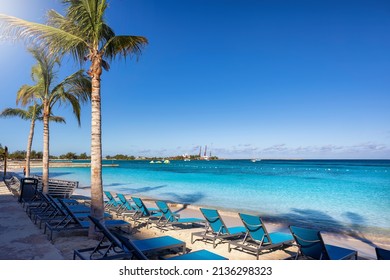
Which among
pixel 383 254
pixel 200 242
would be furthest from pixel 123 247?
pixel 383 254

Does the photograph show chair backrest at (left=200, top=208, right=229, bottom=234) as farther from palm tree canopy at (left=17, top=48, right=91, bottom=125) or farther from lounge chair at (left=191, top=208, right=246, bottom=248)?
palm tree canopy at (left=17, top=48, right=91, bottom=125)

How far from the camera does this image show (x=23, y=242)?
200 inches

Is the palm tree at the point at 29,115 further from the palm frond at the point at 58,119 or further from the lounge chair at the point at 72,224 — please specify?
the lounge chair at the point at 72,224

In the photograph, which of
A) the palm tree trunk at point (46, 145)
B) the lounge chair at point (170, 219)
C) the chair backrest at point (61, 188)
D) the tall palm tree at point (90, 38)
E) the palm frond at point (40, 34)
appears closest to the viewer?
the palm frond at point (40, 34)

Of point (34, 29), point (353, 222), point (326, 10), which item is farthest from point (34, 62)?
point (353, 222)

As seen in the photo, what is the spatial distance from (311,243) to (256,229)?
1081mm

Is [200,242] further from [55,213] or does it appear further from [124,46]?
[124,46]

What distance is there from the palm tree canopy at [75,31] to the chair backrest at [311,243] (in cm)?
509

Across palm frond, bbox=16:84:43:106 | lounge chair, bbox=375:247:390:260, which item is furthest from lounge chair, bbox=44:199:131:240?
palm frond, bbox=16:84:43:106

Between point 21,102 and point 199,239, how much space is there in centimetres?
1065

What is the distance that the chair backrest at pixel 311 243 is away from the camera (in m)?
3.95

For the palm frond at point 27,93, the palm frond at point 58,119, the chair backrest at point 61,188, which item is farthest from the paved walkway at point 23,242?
the palm frond at point 58,119

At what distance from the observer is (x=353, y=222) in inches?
440

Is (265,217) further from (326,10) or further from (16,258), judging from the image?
(16,258)
